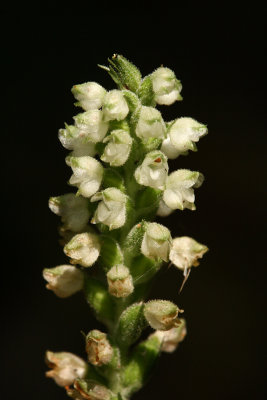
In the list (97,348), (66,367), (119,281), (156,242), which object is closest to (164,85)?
(156,242)

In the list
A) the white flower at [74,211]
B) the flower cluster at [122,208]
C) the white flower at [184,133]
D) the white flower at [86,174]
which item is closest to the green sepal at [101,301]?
the flower cluster at [122,208]

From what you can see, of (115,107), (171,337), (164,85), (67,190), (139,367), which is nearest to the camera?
(115,107)

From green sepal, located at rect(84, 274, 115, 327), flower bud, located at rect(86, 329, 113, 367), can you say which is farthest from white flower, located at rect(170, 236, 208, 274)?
flower bud, located at rect(86, 329, 113, 367)

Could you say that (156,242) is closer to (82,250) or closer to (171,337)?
(82,250)

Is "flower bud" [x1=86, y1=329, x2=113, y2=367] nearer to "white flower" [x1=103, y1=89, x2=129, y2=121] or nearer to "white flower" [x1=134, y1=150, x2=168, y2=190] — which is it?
"white flower" [x1=134, y1=150, x2=168, y2=190]

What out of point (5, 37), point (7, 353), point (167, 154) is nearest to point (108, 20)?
point (5, 37)
